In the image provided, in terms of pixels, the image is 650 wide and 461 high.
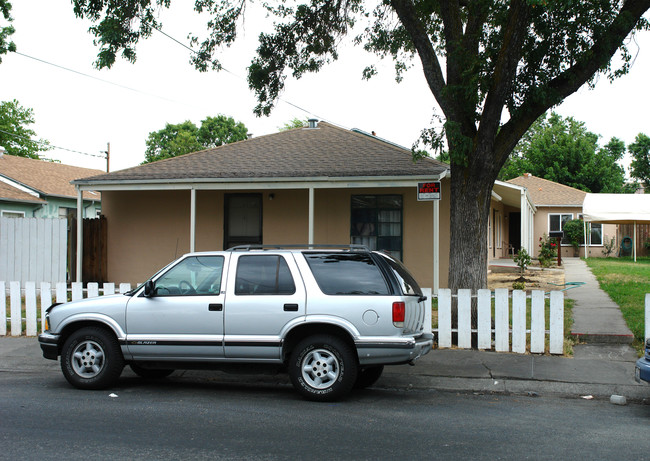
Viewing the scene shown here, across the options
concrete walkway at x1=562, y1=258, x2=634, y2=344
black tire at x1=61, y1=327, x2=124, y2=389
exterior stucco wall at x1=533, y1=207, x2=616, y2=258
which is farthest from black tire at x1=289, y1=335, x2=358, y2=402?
exterior stucco wall at x1=533, y1=207, x2=616, y2=258

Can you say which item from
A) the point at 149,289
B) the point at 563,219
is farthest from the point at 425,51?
the point at 563,219

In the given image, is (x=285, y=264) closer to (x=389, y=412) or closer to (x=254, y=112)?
(x=389, y=412)

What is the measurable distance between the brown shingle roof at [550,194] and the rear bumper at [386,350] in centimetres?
2785

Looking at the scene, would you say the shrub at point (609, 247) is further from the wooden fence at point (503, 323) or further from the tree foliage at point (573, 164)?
the wooden fence at point (503, 323)

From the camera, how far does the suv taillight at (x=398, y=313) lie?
21.9 ft

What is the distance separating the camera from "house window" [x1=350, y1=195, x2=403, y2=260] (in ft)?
51.9

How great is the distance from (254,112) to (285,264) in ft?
21.2

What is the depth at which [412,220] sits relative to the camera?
15664 millimetres

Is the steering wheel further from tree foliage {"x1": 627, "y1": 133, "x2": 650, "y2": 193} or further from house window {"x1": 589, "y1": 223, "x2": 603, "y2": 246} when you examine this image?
tree foliage {"x1": 627, "y1": 133, "x2": 650, "y2": 193}

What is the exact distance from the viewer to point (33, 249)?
46.5ft

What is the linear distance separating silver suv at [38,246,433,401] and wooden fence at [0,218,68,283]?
22.9 feet

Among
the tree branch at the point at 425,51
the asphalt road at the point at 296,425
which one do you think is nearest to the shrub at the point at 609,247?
the tree branch at the point at 425,51

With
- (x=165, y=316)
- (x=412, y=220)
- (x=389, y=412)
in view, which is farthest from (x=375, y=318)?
(x=412, y=220)

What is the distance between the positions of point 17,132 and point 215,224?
129 feet
